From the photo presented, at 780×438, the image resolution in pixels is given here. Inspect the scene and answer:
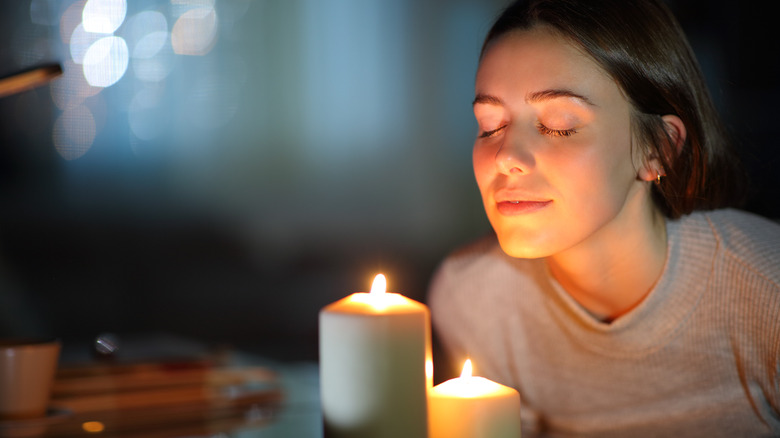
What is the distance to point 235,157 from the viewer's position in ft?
8.14

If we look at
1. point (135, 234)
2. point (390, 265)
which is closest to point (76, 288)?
point (135, 234)

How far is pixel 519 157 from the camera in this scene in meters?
0.74

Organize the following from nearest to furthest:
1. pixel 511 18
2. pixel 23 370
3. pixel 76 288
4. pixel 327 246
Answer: pixel 23 370 → pixel 511 18 → pixel 76 288 → pixel 327 246

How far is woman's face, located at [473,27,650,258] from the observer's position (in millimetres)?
755

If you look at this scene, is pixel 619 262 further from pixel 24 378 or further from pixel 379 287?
pixel 24 378

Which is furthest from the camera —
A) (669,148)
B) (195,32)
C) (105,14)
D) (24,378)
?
(195,32)

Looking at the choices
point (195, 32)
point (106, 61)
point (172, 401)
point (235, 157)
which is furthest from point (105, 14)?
point (172, 401)

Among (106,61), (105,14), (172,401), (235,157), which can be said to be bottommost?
(172,401)

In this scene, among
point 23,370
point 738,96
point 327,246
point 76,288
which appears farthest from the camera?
point 327,246

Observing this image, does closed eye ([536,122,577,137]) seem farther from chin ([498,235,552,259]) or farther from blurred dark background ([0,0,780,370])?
blurred dark background ([0,0,780,370])

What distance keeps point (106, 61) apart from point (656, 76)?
1.86 metres

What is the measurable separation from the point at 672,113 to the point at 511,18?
23cm

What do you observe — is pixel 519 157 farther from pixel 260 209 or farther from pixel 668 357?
pixel 260 209

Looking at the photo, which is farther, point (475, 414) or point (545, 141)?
point (545, 141)
